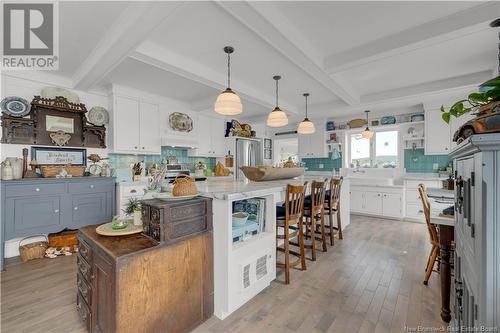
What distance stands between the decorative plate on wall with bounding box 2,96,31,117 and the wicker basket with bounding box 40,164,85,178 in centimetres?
80

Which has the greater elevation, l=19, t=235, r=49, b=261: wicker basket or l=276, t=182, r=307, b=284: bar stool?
l=276, t=182, r=307, b=284: bar stool

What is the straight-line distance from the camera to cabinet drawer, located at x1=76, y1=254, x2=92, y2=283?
4.90ft

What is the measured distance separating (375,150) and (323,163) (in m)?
1.37

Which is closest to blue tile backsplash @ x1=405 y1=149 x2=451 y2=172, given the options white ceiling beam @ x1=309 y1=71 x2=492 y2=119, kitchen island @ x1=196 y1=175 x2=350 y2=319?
white ceiling beam @ x1=309 y1=71 x2=492 y2=119

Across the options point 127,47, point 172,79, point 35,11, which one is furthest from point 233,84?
point 35,11

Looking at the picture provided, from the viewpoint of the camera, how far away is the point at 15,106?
10.4 ft

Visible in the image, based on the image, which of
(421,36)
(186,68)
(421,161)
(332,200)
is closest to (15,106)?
(186,68)

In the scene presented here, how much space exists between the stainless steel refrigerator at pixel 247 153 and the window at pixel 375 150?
2590mm

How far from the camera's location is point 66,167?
11.3 ft

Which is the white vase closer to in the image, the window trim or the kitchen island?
the kitchen island

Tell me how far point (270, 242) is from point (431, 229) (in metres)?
1.56

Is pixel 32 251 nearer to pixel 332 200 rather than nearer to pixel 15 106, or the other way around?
pixel 15 106

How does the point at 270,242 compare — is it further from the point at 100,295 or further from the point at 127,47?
the point at 127,47

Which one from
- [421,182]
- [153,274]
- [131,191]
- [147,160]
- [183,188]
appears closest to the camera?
[153,274]
